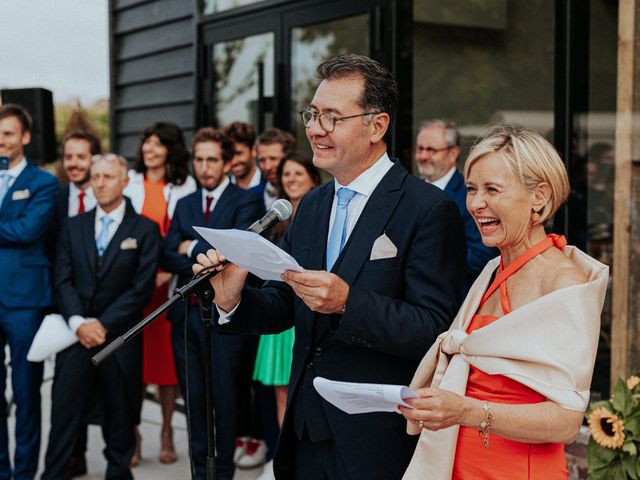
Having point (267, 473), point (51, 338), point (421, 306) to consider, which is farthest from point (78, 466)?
point (421, 306)

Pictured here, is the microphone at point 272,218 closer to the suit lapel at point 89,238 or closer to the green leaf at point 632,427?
the green leaf at point 632,427

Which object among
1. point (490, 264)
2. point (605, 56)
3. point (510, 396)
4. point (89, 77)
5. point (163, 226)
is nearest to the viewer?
point (510, 396)

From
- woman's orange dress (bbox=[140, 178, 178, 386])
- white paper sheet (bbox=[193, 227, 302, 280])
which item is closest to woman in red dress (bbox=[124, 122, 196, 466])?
woman's orange dress (bbox=[140, 178, 178, 386])

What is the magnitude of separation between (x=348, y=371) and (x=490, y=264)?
539 millimetres

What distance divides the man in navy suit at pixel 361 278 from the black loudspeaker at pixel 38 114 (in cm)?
499

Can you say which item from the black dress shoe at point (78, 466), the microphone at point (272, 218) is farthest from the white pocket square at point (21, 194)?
the microphone at point (272, 218)

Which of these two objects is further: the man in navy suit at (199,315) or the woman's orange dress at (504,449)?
the man in navy suit at (199,315)

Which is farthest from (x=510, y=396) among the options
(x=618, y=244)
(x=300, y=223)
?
(x=618, y=244)

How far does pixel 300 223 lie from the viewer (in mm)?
2848

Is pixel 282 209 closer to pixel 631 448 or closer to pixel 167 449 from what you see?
pixel 631 448

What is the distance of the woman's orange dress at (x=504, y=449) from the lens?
2.15m

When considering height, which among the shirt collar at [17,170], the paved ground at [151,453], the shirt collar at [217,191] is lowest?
the paved ground at [151,453]

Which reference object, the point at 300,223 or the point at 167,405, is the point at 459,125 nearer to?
the point at 167,405

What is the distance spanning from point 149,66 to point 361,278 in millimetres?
7093
